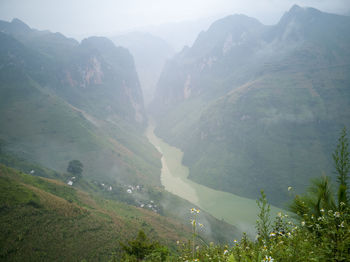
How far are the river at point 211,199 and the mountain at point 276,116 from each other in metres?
3.00

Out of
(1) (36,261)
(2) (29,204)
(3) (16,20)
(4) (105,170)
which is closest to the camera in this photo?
(1) (36,261)

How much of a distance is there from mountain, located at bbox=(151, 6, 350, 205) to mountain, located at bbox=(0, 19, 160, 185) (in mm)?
20230

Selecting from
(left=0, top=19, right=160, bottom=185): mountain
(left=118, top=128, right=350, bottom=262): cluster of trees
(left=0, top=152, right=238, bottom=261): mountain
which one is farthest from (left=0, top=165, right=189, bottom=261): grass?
(left=0, top=19, right=160, bottom=185): mountain

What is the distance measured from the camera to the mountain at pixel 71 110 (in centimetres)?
4965

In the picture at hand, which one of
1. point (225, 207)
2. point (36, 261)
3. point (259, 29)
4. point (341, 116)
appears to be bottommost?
point (36, 261)

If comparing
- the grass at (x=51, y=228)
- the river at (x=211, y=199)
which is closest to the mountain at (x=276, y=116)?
the river at (x=211, y=199)

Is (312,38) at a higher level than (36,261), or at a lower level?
higher

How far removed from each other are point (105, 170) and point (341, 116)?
6202 cm

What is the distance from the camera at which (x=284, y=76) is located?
81.4 meters

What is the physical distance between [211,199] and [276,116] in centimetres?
3259

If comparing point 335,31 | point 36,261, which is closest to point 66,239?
point 36,261

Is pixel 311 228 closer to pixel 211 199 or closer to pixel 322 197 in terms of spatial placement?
pixel 322 197

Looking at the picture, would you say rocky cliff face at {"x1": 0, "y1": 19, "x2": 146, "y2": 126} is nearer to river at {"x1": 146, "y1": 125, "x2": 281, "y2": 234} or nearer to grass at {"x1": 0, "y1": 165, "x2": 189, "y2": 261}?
river at {"x1": 146, "y1": 125, "x2": 281, "y2": 234}

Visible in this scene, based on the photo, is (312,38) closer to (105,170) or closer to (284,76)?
(284,76)
